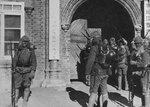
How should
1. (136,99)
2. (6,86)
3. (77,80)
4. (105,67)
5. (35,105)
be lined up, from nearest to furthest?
(105,67)
(35,105)
(136,99)
(6,86)
(77,80)

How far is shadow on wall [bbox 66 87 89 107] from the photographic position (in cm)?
971

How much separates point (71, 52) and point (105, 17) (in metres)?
2.26

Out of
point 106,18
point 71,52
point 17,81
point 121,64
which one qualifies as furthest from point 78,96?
point 106,18

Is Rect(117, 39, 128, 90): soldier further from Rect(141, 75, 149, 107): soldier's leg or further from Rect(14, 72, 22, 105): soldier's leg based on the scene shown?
Rect(14, 72, 22, 105): soldier's leg

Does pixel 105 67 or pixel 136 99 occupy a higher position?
pixel 105 67

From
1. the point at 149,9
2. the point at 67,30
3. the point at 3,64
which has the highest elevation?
the point at 149,9

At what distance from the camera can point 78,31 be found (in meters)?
13.4

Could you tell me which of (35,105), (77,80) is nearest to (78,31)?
(77,80)

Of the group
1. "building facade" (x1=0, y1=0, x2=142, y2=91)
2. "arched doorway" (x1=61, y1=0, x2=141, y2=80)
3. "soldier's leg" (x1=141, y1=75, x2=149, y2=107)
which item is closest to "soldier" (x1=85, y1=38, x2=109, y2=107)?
"soldier's leg" (x1=141, y1=75, x2=149, y2=107)

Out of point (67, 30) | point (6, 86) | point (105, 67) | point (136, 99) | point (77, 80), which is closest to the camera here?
point (105, 67)

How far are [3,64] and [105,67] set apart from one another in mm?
4602

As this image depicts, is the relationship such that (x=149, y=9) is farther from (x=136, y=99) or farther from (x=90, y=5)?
(x=136, y=99)

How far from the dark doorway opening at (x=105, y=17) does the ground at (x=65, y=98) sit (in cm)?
310

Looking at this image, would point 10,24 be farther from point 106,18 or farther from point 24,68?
point 106,18
